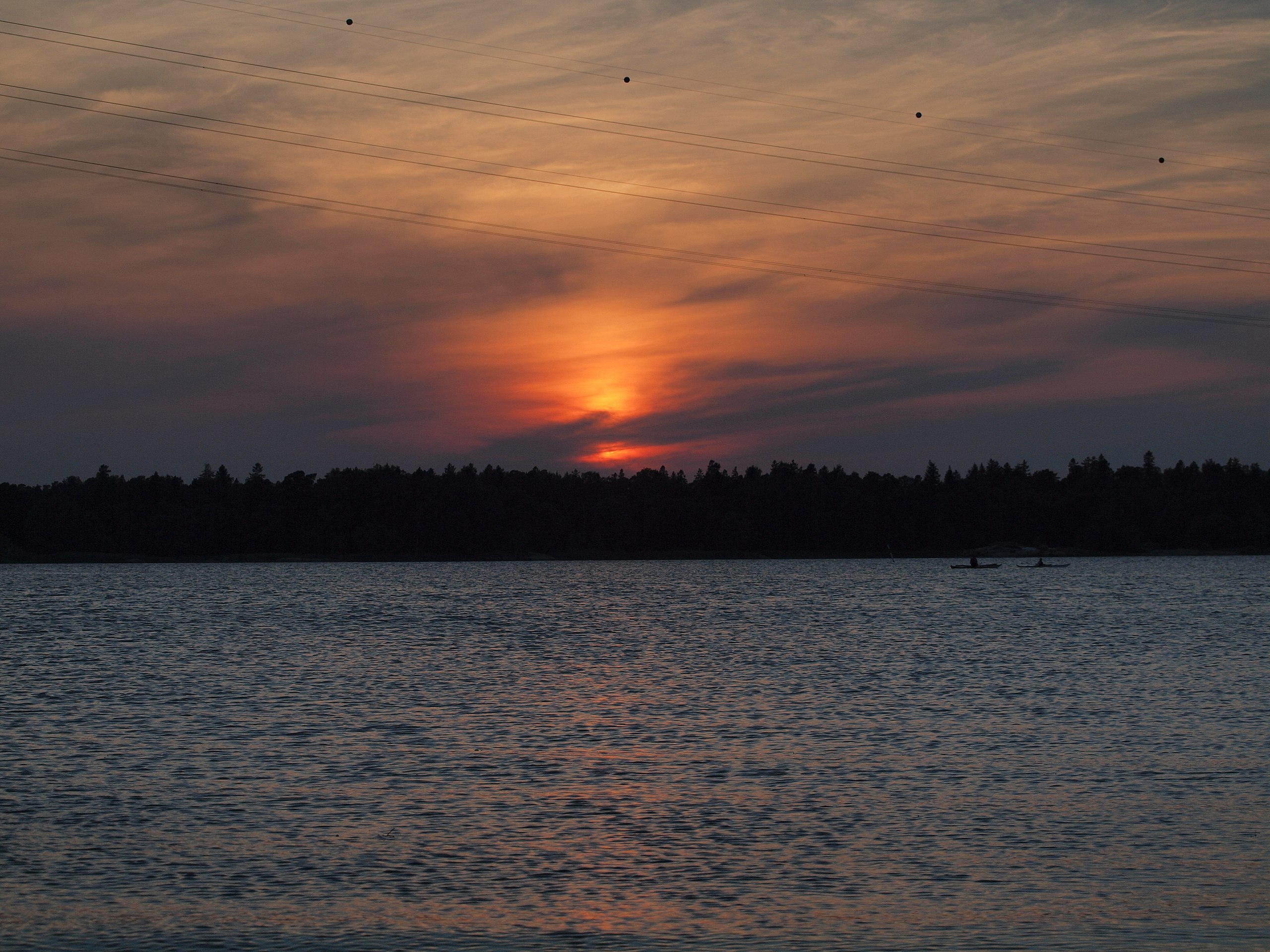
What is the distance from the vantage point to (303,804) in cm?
2620

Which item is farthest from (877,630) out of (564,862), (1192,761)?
(564,862)

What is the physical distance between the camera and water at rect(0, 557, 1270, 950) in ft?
57.9

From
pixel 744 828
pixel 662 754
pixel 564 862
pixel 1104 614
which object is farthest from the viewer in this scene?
pixel 1104 614

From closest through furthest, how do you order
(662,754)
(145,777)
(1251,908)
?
(1251,908) < (145,777) < (662,754)

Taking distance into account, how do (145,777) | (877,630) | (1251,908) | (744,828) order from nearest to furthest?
(1251,908) → (744,828) → (145,777) → (877,630)

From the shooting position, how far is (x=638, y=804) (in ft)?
84.5

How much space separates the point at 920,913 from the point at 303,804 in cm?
1405

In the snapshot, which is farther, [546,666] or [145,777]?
[546,666]

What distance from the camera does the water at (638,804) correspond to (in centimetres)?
1764

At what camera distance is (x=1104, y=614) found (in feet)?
365

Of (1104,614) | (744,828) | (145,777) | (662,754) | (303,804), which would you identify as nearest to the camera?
(744,828)

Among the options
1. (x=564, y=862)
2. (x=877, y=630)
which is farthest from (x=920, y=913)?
(x=877, y=630)

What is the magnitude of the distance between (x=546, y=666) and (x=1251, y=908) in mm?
46222

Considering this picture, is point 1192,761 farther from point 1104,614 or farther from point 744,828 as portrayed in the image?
point 1104,614
